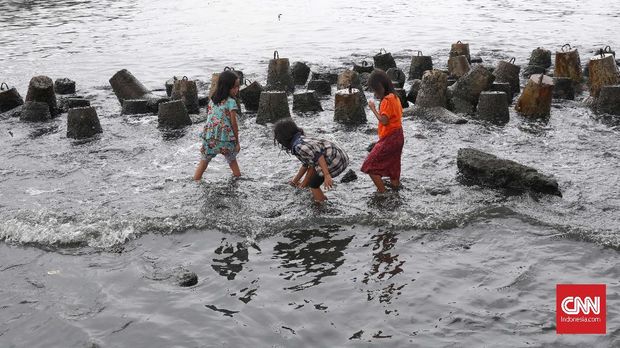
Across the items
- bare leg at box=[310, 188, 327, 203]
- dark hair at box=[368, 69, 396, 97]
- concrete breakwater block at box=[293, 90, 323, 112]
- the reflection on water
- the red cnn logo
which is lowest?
the red cnn logo

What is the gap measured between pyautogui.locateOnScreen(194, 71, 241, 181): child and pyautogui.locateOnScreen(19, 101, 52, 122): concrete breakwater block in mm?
5108

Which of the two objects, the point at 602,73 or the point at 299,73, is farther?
the point at 299,73

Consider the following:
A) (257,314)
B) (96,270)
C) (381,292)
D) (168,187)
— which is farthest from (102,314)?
(168,187)

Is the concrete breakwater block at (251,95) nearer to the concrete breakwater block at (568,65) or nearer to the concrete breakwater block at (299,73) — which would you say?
the concrete breakwater block at (299,73)

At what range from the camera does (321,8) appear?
104ft

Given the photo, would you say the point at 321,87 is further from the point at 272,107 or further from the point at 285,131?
the point at 285,131

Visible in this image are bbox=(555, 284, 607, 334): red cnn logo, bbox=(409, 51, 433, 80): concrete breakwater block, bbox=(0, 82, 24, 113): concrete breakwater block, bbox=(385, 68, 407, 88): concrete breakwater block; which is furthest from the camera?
bbox=(409, 51, 433, 80): concrete breakwater block

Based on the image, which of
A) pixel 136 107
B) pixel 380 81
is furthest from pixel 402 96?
pixel 136 107

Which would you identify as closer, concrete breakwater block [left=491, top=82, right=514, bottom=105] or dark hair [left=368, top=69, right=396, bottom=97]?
dark hair [left=368, top=69, right=396, bottom=97]

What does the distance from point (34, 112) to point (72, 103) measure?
70 centimetres

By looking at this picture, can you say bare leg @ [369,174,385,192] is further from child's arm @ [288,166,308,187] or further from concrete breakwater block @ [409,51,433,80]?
concrete breakwater block @ [409,51,433,80]

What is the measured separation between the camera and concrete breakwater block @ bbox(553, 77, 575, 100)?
12.5 meters

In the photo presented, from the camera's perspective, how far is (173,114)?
37.4 ft

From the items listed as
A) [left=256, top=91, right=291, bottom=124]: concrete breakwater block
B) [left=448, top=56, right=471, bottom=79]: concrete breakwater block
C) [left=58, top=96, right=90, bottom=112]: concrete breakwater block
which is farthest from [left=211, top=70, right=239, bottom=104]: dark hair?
[left=448, top=56, right=471, bottom=79]: concrete breakwater block
